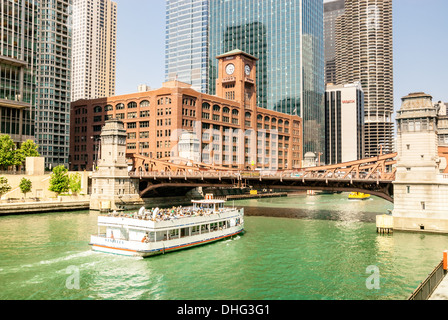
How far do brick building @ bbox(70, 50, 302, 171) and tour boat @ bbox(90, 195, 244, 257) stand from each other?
6918 cm

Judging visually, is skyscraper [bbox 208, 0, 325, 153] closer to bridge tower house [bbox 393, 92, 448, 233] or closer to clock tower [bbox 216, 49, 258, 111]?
clock tower [bbox 216, 49, 258, 111]

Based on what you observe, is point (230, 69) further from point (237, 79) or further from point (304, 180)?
point (304, 180)

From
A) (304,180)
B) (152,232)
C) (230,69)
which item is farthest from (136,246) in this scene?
(230,69)

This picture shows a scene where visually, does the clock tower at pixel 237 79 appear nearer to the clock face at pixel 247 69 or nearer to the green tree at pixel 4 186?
the clock face at pixel 247 69

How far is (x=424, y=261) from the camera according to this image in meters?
37.0

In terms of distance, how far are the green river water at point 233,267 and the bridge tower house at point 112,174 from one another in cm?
2737

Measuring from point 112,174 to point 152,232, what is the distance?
4550 centimetres

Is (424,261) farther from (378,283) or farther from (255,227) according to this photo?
(255,227)

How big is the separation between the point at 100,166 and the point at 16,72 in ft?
130

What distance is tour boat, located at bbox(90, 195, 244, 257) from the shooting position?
130 ft

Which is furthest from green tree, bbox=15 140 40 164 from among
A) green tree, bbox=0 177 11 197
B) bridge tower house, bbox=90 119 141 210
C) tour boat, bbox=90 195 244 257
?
tour boat, bbox=90 195 244 257

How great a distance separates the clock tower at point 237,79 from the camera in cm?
14350

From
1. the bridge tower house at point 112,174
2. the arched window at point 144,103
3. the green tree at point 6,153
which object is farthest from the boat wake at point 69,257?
the arched window at point 144,103
